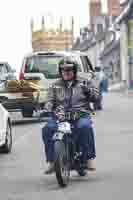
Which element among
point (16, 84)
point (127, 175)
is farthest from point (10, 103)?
point (127, 175)

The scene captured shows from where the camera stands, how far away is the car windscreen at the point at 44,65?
2502 cm

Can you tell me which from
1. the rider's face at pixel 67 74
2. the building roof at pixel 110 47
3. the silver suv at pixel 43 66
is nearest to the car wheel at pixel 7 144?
the rider's face at pixel 67 74

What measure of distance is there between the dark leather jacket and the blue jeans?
7.1 inches

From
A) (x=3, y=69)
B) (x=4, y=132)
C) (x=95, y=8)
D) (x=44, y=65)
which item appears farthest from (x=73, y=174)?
(x=95, y=8)

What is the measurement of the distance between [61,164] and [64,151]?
27 cm

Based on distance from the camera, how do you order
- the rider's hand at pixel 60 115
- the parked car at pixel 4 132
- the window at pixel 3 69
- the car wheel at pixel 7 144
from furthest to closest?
1. the window at pixel 3 69
2. the car wheel at pixel 7 144
3. the parked car at pixel 4 132
4. the rider's hand at pixel 60 115

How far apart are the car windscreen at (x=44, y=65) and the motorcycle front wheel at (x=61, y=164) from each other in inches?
591

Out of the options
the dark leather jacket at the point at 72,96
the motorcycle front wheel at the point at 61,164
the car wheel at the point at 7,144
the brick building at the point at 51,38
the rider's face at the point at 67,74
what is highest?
the rider's face at the point at 67,74

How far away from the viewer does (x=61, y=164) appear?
9664 mm

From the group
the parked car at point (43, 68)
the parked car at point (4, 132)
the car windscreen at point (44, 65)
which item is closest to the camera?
the parked car at point (4, 132)

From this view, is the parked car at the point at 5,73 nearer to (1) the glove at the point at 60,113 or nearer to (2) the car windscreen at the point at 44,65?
(2) the car windscreen at the point at 44,65

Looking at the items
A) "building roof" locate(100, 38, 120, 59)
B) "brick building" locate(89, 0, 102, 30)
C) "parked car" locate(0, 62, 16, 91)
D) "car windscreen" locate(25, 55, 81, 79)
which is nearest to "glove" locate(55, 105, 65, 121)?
"parked car" locate(0, 62, 16, 91)

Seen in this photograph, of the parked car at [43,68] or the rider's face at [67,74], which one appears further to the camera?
the parked car at [43,68]

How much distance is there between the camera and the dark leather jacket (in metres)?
10.2
